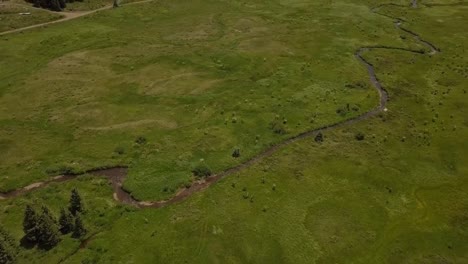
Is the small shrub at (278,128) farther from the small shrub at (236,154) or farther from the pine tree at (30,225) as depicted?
the pine tree at (30,225)

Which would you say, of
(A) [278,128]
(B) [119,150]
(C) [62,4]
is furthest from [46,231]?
(C) [62,4]

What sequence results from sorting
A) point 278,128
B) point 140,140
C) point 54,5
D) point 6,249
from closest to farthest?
point 6,249 < point 140,140 < point 278,128 < point 54,5

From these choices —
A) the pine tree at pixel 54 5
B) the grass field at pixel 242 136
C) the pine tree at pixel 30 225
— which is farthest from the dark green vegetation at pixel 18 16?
the pine tree at pixel 30 225

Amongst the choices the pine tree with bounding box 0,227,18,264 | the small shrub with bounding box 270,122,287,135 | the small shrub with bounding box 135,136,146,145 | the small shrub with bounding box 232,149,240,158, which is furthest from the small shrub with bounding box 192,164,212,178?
the pine tree with bounding box 0,227,18,264

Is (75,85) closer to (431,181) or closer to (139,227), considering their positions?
(139,227)

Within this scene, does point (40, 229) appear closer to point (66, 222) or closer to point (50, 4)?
point (66, 222)

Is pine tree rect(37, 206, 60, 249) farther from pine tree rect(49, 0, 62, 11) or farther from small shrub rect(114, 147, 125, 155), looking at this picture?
pine tree rect(49, 0, 62, 11)

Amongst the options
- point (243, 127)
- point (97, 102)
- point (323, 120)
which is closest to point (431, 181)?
point (323, 120)
